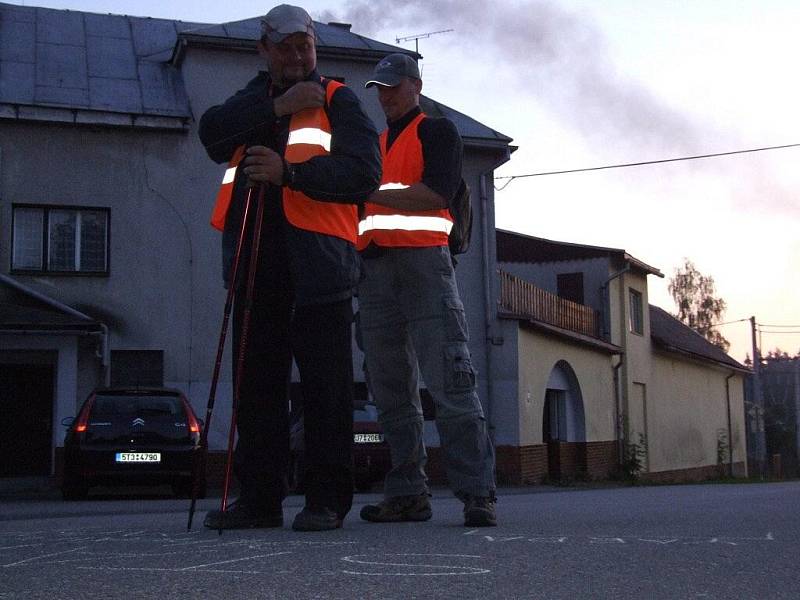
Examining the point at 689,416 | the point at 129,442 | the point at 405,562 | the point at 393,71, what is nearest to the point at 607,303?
the point at 689,416

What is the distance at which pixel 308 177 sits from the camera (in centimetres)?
511

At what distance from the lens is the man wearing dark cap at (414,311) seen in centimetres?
586

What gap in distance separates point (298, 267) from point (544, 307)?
2553 cm

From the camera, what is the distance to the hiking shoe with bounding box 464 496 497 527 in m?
5.52

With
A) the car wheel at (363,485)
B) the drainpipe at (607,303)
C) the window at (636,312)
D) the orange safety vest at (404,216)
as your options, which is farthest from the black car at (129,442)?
the window at (636,312)

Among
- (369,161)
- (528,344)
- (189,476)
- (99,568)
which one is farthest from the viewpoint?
(528,344)

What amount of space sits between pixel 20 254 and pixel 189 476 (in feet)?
27.5

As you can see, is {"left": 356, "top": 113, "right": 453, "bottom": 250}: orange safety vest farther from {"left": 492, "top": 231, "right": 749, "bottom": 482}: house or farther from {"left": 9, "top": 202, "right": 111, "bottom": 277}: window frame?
{"left": 492, "top": 231, "right": 749, "bottom": 482}: house

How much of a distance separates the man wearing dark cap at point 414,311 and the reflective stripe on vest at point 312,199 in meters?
0.47

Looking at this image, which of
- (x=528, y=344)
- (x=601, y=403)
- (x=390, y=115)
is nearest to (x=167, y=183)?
(x=528, y=344)

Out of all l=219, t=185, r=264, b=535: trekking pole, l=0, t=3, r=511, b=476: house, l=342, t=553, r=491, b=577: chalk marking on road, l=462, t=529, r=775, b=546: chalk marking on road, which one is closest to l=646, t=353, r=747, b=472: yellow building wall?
l=0, t=3, r=511, b=476: house

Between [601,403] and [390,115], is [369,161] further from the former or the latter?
[601,403]

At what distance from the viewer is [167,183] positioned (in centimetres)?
2286

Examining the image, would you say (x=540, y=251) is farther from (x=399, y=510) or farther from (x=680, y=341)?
(x=399, y=510)
